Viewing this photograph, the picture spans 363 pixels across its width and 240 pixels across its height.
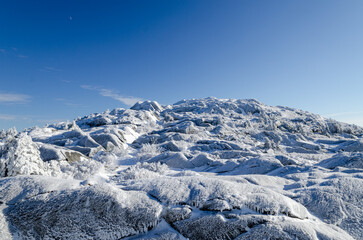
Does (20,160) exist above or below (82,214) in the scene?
above

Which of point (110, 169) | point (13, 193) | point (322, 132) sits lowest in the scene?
point (110, 169)

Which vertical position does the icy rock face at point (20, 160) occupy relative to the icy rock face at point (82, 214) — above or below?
above

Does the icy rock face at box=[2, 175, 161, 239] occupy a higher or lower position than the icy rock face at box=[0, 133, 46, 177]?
lower

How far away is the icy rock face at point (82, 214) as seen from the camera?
305 centimetres

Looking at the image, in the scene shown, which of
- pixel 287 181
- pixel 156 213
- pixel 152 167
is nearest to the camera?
pixel 156 213

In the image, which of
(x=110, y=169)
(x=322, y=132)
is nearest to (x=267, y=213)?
(x=110, y=169)

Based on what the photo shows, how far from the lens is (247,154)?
46.2ft

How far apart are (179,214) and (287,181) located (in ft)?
19.6

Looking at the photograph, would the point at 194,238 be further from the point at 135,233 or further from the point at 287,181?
the point at 287,181

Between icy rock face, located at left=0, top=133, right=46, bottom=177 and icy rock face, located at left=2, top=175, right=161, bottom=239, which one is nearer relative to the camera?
icy rock face, located at left=2, top=175, right=161, bottom=239

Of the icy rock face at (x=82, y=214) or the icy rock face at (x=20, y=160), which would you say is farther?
the icy rock face at (x=20, y=160)

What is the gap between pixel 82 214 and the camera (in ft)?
10.6

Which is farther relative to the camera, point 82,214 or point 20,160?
point 20,160

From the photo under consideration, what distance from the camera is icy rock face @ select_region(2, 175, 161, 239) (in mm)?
3047
